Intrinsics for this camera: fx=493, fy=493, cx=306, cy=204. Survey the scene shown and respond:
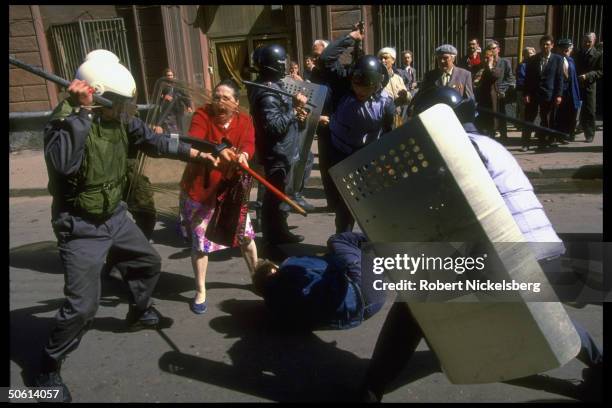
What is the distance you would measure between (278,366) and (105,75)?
1755 mm

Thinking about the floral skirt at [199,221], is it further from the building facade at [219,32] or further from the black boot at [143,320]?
the building facade at [219,32]

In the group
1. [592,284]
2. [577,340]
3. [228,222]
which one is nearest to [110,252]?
[228,222]

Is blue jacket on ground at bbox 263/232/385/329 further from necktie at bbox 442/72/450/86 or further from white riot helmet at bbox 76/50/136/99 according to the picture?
necktie at bbox 442/72/450/86

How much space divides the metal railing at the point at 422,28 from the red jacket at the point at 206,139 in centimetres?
796

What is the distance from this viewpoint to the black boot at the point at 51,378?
8.14 ft

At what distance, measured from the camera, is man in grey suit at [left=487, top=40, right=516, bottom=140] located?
810 cm

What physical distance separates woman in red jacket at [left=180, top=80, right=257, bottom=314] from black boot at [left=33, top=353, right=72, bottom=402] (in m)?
1.00

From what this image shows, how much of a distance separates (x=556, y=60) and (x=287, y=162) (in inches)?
218

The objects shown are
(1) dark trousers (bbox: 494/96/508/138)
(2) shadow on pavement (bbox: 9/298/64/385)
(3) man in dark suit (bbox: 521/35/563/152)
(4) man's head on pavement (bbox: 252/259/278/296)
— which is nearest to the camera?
(2) shadow on pavement (bbox: 9/298/64/385)

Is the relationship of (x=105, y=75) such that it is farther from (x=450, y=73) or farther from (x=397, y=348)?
(x=450, y=73)

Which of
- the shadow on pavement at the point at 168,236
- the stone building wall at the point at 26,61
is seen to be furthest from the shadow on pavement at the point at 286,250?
the stone building wall at the point at 26,61

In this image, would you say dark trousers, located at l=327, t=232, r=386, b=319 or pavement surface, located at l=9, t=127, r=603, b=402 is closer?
pavement surface, located at l=9, t=127, r=603, b=402

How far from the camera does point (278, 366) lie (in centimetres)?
273

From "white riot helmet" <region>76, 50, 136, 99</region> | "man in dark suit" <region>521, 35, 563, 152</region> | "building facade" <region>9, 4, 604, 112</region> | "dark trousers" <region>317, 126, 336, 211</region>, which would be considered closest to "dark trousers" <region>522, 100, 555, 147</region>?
"man in dark suit" <region>521, 35, 563, 152</region>
